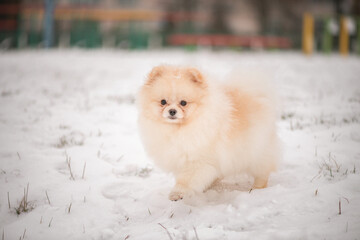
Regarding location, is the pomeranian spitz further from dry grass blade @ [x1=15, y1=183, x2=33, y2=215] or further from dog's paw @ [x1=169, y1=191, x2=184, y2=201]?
dry grass blade @ [x1=15, y1=183, x2=33, y2=215]

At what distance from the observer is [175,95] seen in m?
2.25

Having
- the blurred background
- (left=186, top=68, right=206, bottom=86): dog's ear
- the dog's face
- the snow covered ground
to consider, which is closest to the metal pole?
the blurred background

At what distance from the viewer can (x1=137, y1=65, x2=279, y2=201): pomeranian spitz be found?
220 centimetres

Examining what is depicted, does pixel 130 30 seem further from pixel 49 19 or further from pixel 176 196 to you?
pixel 176 196

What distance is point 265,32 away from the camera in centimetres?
1906

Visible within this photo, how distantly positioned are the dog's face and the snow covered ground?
0.29 m

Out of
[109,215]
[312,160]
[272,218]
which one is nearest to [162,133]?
[109,215]

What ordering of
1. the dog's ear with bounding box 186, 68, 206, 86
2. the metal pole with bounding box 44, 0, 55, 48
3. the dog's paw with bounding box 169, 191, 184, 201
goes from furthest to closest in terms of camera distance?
1. the metal pole with bounding box 44, 0, 55, 48
2. the dog's ear with bounding box 186, 68, 206, 86
3. the dog's paw with bounding box 169, 191, 184, 201

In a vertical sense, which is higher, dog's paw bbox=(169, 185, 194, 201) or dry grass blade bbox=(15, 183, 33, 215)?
dog's paw bbox=(169, 185, 194, 201)

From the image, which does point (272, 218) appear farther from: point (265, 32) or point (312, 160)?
point (265, 32)

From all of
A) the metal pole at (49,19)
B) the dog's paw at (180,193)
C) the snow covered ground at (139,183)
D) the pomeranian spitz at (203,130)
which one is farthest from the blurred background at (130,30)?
the dog's paw at (180,193)

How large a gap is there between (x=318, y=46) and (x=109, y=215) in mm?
18045

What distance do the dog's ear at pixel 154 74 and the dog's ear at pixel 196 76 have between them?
24cm

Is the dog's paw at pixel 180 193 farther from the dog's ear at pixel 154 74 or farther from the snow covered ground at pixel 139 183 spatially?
the dog's ear at pixel 154 74
